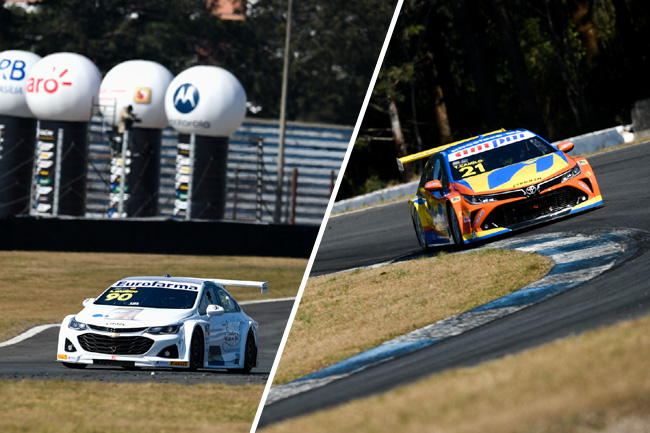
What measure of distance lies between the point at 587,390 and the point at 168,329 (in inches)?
299

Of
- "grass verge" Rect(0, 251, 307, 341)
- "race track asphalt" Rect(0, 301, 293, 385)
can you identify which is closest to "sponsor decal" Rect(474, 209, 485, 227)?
"race track asphalt" Rect(0, 301, 293, 385)

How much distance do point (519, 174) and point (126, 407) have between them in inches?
156

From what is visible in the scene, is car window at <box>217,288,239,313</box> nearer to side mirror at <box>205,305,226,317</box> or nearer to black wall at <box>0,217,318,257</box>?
side mirror at <box>205,305,226,317</box>

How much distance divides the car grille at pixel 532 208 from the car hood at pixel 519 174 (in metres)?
0.20

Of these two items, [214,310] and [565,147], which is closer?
[565,147]

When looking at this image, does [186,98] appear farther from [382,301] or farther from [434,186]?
[382,301]

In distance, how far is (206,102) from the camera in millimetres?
34125

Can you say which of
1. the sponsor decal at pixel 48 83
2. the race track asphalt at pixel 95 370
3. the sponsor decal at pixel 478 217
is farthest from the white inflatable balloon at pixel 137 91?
the sponsor decal at pixel 478 217

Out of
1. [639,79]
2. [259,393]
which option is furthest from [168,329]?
[639,79]

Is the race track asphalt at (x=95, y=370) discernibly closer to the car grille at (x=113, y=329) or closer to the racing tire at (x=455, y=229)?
the car grille at (x=113, y=329)

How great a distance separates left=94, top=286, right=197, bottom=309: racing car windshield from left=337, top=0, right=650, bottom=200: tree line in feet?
7.56

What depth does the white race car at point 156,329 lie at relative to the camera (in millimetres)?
10703

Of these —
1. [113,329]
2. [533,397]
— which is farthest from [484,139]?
[533,397]

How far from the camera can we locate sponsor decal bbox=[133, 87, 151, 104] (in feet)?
110
